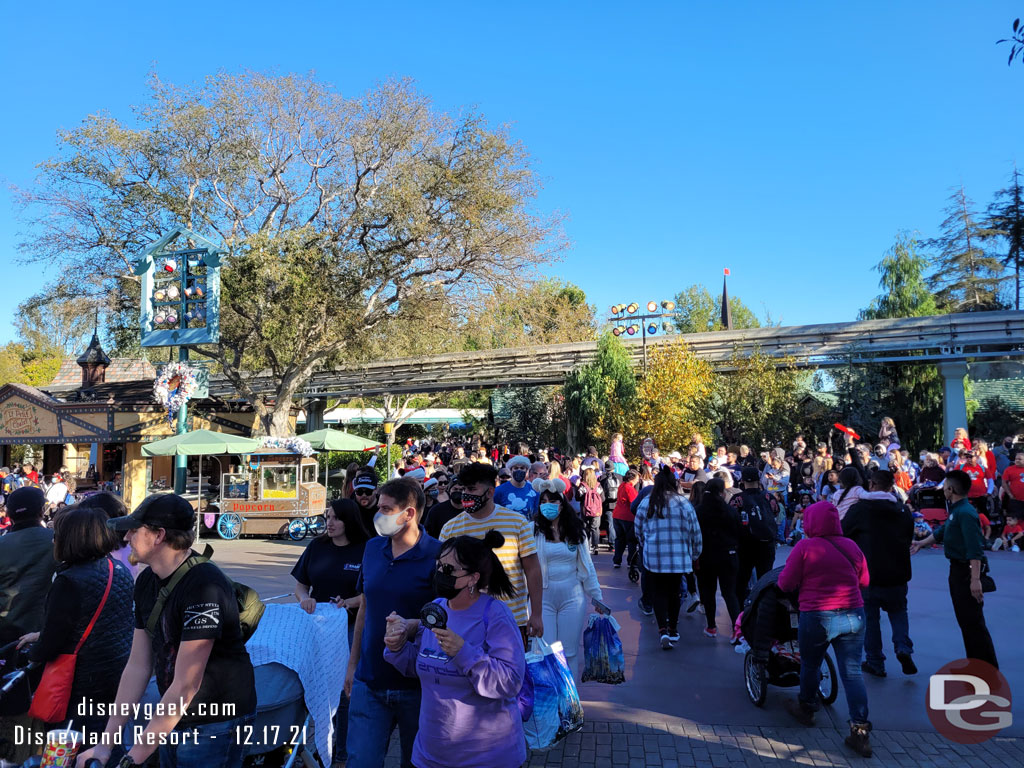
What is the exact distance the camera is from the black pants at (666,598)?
6.85 meters

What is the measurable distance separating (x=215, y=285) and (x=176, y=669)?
1843cm

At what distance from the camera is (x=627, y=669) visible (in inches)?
249

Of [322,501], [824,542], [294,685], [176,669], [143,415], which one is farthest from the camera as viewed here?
[143,415]

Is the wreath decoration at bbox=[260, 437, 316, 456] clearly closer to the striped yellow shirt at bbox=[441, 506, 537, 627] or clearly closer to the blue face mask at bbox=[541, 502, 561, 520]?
the blue face mask at bbox=[541, 502, 561, 520]

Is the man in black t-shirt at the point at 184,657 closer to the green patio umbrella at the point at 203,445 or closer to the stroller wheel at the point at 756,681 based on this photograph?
the stroller wheel at the point at 756,681

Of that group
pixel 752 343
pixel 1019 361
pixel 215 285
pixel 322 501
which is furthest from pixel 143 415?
pixel 1019 361

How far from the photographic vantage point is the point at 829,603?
187 inches

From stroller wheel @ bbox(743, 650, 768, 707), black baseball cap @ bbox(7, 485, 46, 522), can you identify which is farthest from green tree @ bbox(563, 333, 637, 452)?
black baseball cap @ bbox(7, 485, 46, 522)

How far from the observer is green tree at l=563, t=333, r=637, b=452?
78.7ft

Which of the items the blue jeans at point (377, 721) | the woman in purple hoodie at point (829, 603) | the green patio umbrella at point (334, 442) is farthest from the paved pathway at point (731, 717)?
the green patio umbrella at point (334, 442)

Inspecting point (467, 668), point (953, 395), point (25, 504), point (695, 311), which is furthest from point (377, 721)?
point (695, 311)

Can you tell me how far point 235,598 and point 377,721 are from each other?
1.00 meters

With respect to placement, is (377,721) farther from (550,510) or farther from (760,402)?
(760,402)

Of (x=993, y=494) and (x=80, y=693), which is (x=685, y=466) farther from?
(x=80, y=693)
